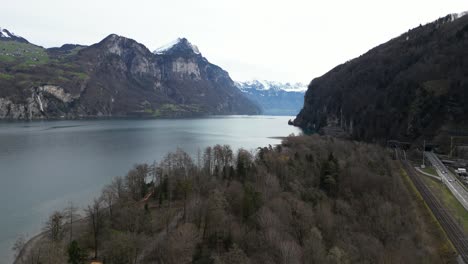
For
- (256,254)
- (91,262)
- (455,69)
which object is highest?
(455,69)

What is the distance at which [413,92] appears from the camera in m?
119

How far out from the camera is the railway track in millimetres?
37794

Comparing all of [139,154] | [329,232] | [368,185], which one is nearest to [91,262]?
[329,232]

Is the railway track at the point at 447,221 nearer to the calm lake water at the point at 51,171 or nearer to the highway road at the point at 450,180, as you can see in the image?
the highway road at the point at 450,180

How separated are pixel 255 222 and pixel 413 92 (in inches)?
4073

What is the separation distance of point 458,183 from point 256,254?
49048 millimetres

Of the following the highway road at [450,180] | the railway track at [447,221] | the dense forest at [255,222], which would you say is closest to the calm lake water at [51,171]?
the dense forest at [255,222]

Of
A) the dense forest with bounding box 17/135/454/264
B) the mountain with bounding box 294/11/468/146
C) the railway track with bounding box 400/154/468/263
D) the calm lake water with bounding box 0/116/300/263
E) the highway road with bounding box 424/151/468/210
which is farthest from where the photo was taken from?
the mountain with bounding box 294/11/468/146

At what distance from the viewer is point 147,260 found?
103 ft

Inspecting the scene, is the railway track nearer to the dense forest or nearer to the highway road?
the dense forest

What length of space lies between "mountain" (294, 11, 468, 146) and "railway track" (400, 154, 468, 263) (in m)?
44.2

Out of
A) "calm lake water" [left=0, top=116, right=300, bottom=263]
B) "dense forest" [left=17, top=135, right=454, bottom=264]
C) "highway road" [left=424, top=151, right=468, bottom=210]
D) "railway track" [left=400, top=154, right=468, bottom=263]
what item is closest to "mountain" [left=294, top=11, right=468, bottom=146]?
"highway road" [left=424, top=151, right=468, bottom=210]

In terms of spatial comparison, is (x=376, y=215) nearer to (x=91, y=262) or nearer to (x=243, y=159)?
(x=243, y=159)

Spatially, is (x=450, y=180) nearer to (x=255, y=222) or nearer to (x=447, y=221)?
(x=447, y=221)
